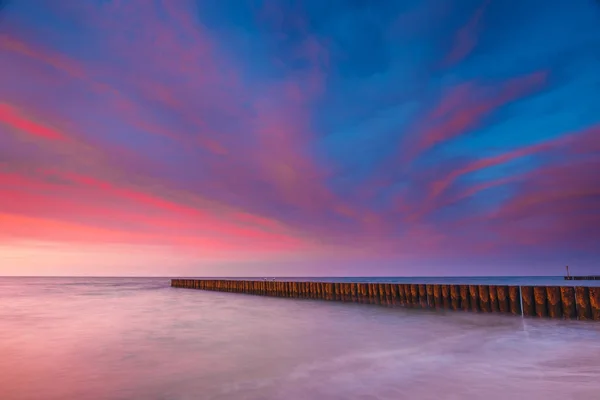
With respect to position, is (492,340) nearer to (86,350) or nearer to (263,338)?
(263,338)

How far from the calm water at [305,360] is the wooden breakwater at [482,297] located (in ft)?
2.68

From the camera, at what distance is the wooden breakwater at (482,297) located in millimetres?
12406

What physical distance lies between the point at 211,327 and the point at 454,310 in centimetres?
994

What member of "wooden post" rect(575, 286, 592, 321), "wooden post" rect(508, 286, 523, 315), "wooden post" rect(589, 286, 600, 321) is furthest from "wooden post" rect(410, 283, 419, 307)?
"wooden post" rect(589, 286, 600, 321)

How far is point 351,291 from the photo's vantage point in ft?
76.0

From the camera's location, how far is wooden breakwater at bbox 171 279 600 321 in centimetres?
1241

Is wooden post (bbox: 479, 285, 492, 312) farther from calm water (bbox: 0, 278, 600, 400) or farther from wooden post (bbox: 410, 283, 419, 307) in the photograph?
wooden post (bbox: 410, 283, 419, 307)

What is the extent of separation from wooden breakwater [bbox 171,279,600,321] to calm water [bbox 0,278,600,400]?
2.68 feet

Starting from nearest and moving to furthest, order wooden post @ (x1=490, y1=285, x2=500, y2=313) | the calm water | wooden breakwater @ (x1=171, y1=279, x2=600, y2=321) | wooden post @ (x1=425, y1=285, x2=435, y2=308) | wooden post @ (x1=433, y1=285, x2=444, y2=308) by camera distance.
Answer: the calm water
wooden breakwater @ (x1=171, y1=279, x2=600, y2=321)
wooden post @ (x1=490, y1=285, x2=500, y2=313)
wooden post @ (x1=433, y1=285, x2=444, y2=308)
wooden post @ (x1=425, y1=285, x2=435, y2=308)

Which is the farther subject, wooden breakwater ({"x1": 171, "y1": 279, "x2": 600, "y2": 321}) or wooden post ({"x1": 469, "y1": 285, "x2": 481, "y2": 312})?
wooden post ({"x1": 469, "y1": 285, "x2": 481, "y2": 312})

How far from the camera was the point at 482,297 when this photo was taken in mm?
14891

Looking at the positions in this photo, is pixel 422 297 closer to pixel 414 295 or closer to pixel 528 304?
pixel 414 295

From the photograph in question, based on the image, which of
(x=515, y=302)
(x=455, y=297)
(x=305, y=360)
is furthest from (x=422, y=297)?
(x=305, y=360)

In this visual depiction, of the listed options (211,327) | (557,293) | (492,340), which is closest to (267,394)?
(492,340)
